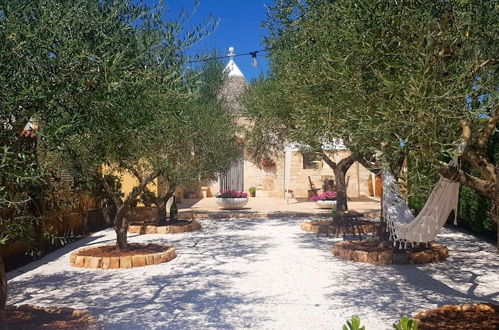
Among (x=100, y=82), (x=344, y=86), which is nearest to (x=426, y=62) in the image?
(x=344, y=86)

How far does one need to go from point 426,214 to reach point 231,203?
42.1 feet

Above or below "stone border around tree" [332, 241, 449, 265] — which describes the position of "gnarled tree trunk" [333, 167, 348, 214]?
above

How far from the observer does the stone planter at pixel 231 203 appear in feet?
64.5

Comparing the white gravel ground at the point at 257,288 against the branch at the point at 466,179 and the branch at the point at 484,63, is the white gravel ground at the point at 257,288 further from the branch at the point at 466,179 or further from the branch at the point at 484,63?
the branch at the point at 484,63

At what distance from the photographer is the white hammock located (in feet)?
22.6

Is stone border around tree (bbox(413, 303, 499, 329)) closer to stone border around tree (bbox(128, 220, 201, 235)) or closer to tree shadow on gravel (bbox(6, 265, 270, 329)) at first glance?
tree shadow on gravel (bbox(6, 265, 270, 329))

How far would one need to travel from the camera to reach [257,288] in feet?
23.6

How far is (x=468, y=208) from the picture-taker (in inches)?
495

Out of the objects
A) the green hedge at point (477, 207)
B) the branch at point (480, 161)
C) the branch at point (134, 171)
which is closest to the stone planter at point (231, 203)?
the branch at point (134, 171)

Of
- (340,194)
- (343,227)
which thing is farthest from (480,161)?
(340,194)

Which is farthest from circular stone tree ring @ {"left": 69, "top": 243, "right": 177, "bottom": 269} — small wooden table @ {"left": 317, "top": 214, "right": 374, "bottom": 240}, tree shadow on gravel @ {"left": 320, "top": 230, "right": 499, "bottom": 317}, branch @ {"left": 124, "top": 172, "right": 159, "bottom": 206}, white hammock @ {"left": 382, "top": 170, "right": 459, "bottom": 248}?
small wooden table @ {"left": 317, "top": 214, "right": 374, "bottom": 240}

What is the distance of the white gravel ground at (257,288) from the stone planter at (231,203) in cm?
881

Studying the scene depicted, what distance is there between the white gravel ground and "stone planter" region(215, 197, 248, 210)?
8.81 meters

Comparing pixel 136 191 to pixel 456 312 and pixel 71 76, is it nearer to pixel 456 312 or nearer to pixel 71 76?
pixel 71 76
